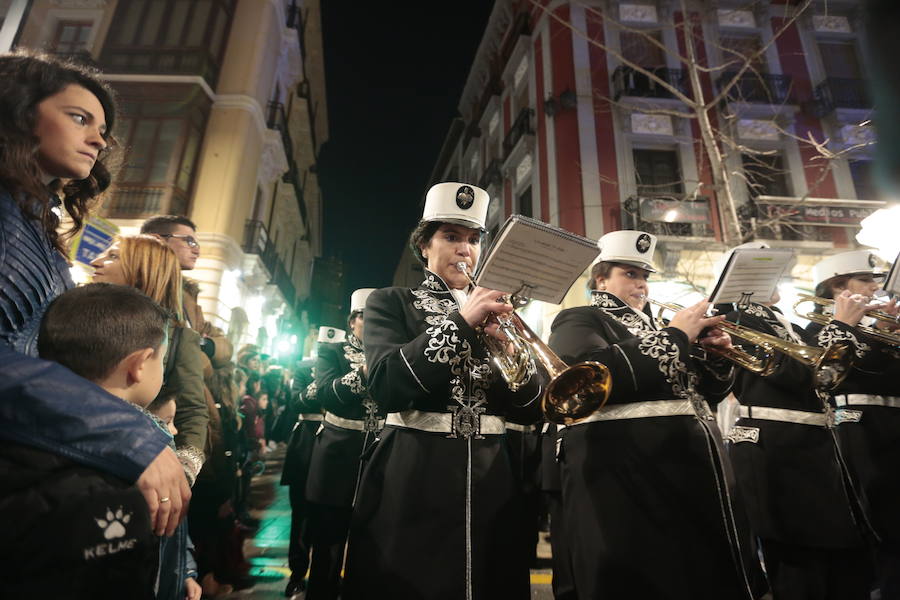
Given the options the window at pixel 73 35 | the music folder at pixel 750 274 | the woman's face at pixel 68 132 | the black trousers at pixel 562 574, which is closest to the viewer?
the woman's face at pixel 68 132

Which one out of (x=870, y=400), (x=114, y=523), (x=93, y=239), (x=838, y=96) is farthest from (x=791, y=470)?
(x=838, y=96)

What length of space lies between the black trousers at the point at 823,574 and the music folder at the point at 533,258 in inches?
102

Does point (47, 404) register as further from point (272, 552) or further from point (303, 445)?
point (272, 552)

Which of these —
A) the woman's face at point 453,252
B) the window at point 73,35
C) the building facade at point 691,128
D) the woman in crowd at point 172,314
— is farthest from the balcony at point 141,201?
the woman's face at point 453,252

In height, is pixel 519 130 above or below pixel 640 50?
below

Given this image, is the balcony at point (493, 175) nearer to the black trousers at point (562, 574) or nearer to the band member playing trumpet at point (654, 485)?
the black trousers at point (562, 574)

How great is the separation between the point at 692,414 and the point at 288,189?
2447 centimetres

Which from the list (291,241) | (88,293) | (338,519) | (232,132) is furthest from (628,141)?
(291,241)

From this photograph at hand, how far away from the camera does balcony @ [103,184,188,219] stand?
45.1 feet

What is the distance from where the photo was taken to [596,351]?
2.46 meters

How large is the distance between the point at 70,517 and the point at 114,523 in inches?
3.8

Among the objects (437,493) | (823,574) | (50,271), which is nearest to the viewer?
(50,271)

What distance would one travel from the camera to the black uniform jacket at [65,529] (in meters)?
1.00

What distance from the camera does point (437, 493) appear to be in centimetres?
182
